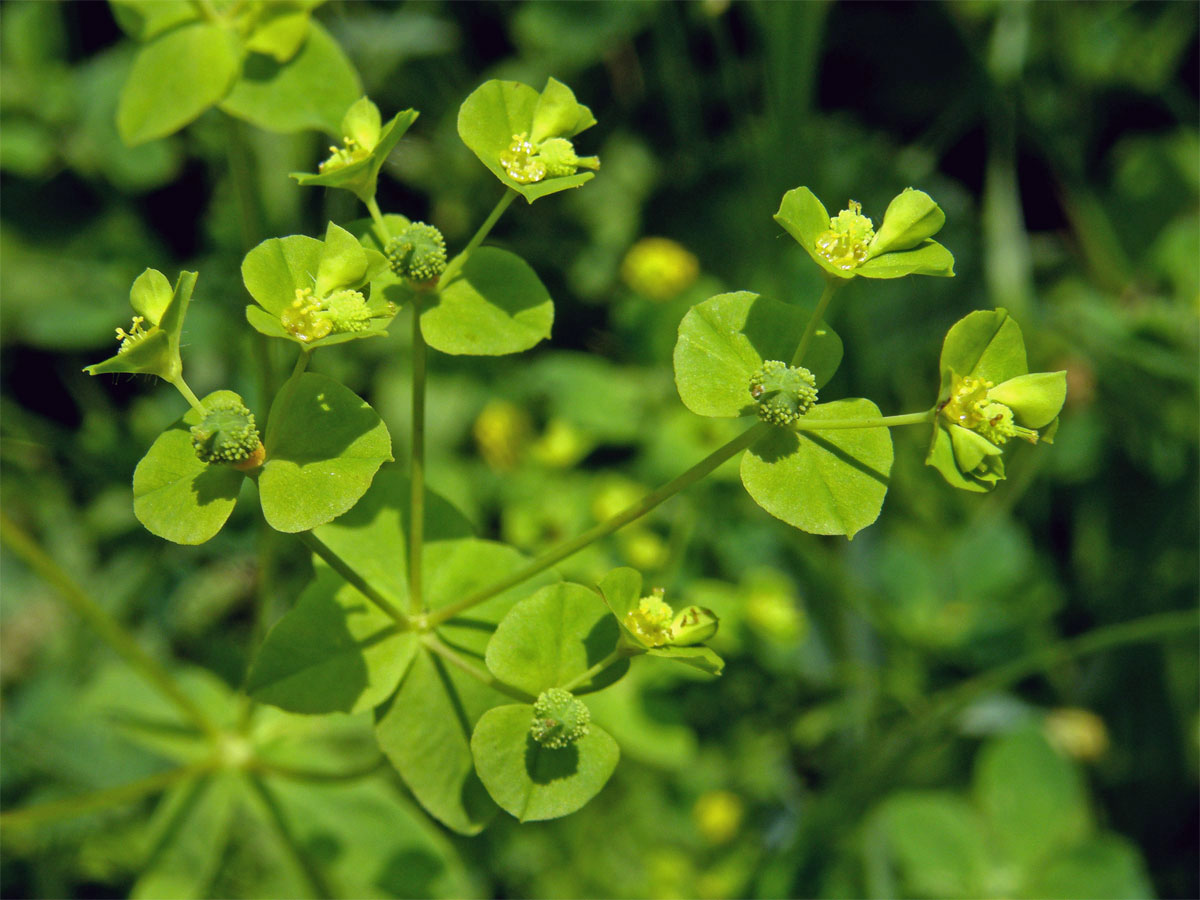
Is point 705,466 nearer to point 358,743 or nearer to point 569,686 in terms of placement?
point 569,686

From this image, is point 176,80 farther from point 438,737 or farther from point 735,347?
point 438,737

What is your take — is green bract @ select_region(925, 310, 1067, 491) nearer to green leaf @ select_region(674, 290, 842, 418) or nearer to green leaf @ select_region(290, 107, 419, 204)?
green leaf @ select_region(674, 290, 842, 418)

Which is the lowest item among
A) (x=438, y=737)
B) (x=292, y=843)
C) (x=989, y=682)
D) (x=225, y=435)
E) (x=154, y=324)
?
(x=292, y=843)

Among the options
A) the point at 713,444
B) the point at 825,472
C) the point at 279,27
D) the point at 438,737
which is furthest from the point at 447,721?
the point at 713,444

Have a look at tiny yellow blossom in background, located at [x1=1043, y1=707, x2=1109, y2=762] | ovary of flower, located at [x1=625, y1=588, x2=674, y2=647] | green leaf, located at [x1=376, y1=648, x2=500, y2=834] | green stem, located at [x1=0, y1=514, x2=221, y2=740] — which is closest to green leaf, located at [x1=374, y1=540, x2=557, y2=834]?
green leaf, located at [x1=376, y1=648, x2=500, y2=834]

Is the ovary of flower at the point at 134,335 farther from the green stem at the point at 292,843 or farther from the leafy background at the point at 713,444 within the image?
the green stem at the point at 292,843
